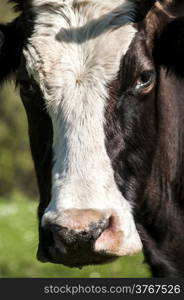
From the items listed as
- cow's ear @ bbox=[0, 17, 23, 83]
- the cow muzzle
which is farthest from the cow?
cow's ear @ bbox=[0, 17, 23, 83]

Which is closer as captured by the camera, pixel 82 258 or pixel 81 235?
pixel 81 235

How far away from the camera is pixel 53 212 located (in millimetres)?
4828

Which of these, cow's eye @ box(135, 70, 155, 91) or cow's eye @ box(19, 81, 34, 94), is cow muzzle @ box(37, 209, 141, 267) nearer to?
cow's eye @ box(135, 70, 155, 91)

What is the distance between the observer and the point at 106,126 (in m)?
5.18

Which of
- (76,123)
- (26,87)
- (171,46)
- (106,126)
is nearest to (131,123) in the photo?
(106,126)

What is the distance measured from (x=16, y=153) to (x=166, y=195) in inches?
1541

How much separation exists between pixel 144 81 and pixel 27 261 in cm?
763

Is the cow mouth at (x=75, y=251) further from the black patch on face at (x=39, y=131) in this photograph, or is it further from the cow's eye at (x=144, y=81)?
the cow's eye at (x=144, y=81)

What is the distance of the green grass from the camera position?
11.0m

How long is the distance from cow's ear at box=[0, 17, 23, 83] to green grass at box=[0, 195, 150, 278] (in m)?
2.70

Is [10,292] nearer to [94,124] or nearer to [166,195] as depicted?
[166,195]

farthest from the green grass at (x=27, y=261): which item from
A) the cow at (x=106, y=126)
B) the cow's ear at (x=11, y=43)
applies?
the cow at (x=106, y=126)

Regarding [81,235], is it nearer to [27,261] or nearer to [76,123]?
[76,123]

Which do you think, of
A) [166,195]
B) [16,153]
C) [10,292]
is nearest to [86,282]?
[10,292]
